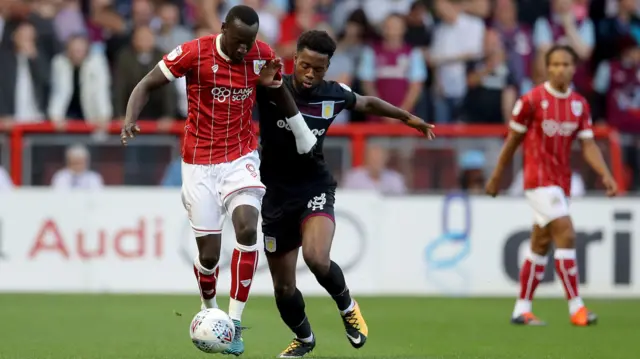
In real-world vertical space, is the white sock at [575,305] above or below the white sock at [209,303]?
below

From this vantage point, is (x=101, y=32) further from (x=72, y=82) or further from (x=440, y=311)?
(x=440, y=311)

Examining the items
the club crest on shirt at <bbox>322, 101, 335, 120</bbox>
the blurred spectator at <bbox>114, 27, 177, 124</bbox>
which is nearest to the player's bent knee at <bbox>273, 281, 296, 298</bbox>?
the club crest on shirt at <bbox>322, 101, 335, 120</bbox>

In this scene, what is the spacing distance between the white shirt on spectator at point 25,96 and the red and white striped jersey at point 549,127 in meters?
7.02

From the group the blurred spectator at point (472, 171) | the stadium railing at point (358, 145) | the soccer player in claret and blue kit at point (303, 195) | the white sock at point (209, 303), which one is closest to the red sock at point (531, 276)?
the soccer player in claret and blue kit at point (303, 195)

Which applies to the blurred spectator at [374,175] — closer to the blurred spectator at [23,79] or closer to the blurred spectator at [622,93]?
the blurred spectator at [622,93]

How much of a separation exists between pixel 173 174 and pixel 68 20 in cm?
296

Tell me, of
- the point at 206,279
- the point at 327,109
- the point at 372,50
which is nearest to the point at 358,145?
the point at 372,50

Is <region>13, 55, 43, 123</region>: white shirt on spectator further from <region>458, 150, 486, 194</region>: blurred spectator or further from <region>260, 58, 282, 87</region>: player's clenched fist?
<region>260, 58, 282, 87</region>: player's clenched fist

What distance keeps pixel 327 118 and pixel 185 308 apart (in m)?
4.66

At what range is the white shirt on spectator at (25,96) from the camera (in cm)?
1644

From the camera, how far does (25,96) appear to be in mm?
16516

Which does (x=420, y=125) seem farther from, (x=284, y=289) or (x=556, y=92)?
(x=556, y=92)

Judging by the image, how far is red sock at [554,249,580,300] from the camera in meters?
12.2

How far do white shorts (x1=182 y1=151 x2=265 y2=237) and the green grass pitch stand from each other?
1.00 m
